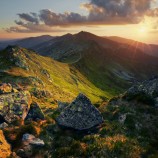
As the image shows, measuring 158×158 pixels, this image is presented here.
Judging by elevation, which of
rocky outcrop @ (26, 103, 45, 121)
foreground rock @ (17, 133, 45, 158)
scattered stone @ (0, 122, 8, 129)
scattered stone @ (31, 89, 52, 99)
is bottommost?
scattered stone @ (31, 89, 52, 99)

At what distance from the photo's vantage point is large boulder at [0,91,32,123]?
40.7 m

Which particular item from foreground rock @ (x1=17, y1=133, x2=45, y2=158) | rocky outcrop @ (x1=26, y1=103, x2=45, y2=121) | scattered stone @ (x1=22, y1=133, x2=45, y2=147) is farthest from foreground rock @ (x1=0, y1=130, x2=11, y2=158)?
rocky outcrop @ (x1=26, y1=103, x2=45, y2=121)

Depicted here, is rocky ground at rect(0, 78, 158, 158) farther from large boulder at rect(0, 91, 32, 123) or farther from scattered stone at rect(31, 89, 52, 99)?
scattered stone at rect(31, 89, 52, 99)

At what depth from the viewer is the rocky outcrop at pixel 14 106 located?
40697 mm

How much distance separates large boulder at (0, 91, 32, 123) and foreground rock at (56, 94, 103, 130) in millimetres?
6915

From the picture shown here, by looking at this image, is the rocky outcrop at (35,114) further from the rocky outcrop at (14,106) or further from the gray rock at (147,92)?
the gray rock at (147,92)

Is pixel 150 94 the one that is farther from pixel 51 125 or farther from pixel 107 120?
pixel 51 125

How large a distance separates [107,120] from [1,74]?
251ft

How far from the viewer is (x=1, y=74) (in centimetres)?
10788

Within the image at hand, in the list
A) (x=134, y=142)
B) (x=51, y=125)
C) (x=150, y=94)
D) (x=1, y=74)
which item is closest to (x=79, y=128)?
(x=51, y=125)

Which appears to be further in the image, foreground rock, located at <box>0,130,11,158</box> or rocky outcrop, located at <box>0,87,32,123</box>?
rocky outcrop, located at <box>0,87,32,123</box>

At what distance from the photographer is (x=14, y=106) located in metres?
42.9

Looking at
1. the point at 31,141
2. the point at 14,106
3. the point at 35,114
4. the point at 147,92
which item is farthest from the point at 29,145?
the point at 147,92

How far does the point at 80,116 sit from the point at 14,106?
11.7m
